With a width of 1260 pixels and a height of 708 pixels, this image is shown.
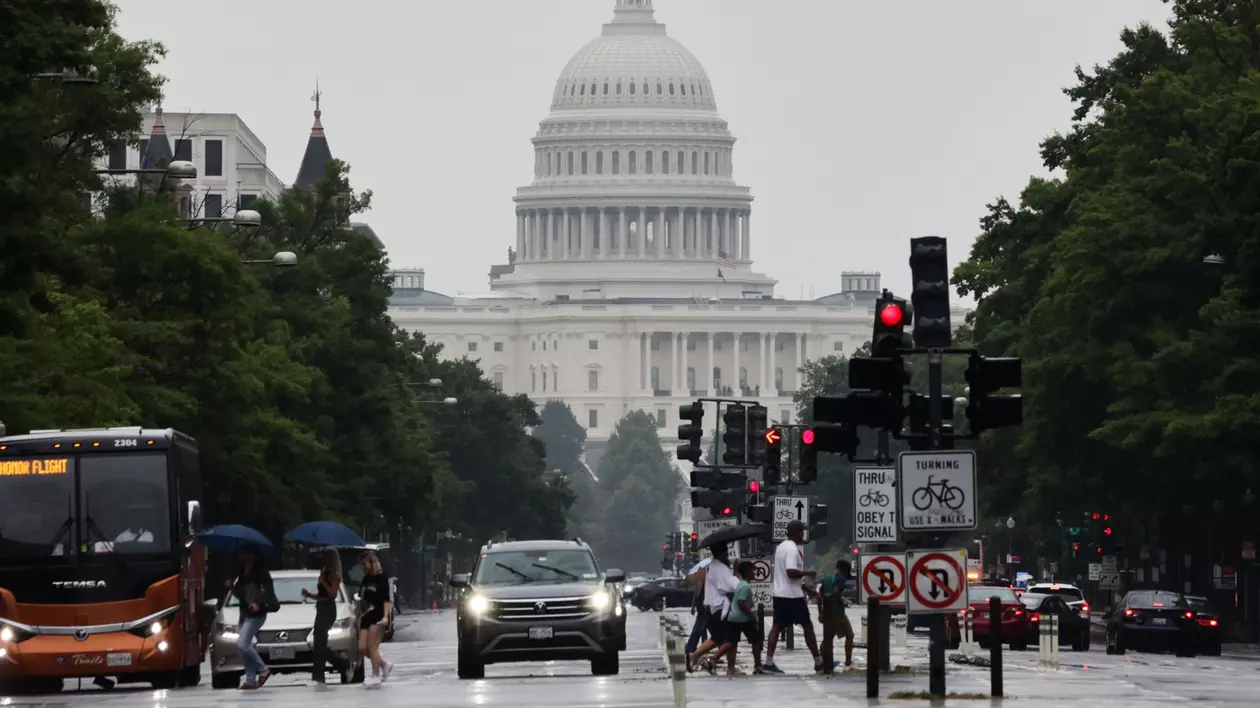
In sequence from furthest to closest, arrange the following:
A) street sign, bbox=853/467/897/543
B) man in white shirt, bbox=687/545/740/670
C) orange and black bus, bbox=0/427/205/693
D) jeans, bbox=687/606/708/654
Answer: jeans, bbox=687/606/708/654 < street sign, bbox=853/467/897/543 < man in white shirt, bbox=687/545/740/670 < orange and black bus, bbox=0/427/205/693

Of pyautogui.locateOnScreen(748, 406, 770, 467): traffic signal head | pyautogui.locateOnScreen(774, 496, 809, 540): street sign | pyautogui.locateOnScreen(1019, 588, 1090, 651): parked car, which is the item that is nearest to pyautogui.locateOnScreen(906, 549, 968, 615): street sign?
pyautogui.locateOnScreen(774, 496, 809, 540): street sign

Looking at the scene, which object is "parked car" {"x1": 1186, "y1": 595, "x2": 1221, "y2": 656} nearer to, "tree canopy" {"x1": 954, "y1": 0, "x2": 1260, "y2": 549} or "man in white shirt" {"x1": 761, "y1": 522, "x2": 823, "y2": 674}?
"tree canopy" {"x1": 954, "y1": 0, "x2": 1260, "y2": 549}

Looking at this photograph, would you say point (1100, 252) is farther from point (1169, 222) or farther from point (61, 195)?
point (61, 195)

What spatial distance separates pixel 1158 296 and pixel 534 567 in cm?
3386

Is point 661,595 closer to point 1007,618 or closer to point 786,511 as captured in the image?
point 1007,618

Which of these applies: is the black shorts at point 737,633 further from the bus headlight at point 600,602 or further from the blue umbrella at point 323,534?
the blue umbrella at point 323,534

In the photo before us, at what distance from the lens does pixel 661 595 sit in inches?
4747

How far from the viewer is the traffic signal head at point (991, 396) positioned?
28781 mm

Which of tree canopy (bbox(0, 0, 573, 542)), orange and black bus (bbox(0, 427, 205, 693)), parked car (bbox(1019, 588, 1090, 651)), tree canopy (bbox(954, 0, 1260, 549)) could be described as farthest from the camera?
tree canopy (bbox(954, 0, 1260, 549))

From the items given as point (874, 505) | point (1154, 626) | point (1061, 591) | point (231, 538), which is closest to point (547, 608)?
point (874, 505)

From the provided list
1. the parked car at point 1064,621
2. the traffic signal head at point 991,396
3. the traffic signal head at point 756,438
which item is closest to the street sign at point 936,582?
the traffic signal head at point 991,396

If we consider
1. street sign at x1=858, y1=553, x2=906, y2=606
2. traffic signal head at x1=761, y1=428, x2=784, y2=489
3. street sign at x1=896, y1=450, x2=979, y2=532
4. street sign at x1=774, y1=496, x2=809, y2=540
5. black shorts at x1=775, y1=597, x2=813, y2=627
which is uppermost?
traffic signal head at x1=761, y1=428, x2=784, y2=489

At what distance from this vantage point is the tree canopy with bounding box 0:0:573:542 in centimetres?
4478

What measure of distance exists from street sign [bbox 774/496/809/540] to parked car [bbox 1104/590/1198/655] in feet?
24.2
